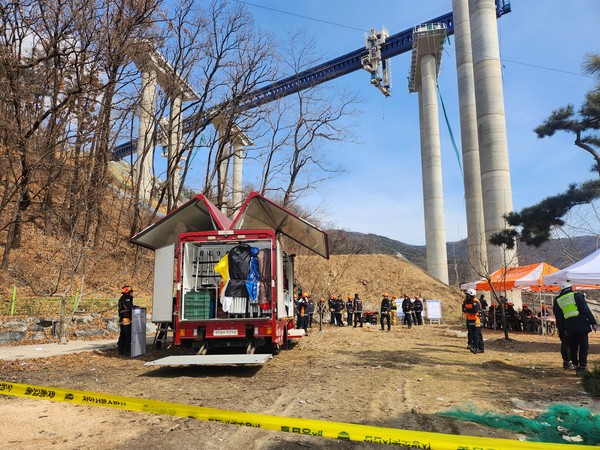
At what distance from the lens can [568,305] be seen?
886cm

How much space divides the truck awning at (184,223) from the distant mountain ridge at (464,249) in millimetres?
14060

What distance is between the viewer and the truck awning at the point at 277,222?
36.3 feet

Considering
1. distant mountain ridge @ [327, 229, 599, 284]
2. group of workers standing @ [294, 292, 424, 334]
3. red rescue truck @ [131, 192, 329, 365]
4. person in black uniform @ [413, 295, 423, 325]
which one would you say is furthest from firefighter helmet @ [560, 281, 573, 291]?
person in black uniform @ [413, 295, 423, 325]

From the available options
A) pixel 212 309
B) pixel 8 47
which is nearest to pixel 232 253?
pixel 212 309

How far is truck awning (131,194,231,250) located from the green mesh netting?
7261mm

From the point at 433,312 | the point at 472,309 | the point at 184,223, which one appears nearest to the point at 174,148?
the point at 184,223

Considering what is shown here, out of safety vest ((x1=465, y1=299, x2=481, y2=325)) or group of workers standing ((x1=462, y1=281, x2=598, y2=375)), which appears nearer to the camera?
group of workers standing ((x1=462, y1=281, x2=598, y2=375))

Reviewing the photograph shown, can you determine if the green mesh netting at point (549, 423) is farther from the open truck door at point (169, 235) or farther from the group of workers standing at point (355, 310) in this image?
the group of workers standing at point (355, 310)

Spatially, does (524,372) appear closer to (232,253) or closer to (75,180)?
(232,253)

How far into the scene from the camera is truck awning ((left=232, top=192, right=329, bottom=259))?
11078 millimetres

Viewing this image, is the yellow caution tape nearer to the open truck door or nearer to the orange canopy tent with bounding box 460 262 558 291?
the open truck door

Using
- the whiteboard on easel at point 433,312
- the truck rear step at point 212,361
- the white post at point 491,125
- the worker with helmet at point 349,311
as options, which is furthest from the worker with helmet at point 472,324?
the white post at point 491,125

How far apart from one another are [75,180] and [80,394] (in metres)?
19.2

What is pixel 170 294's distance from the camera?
9680mm
